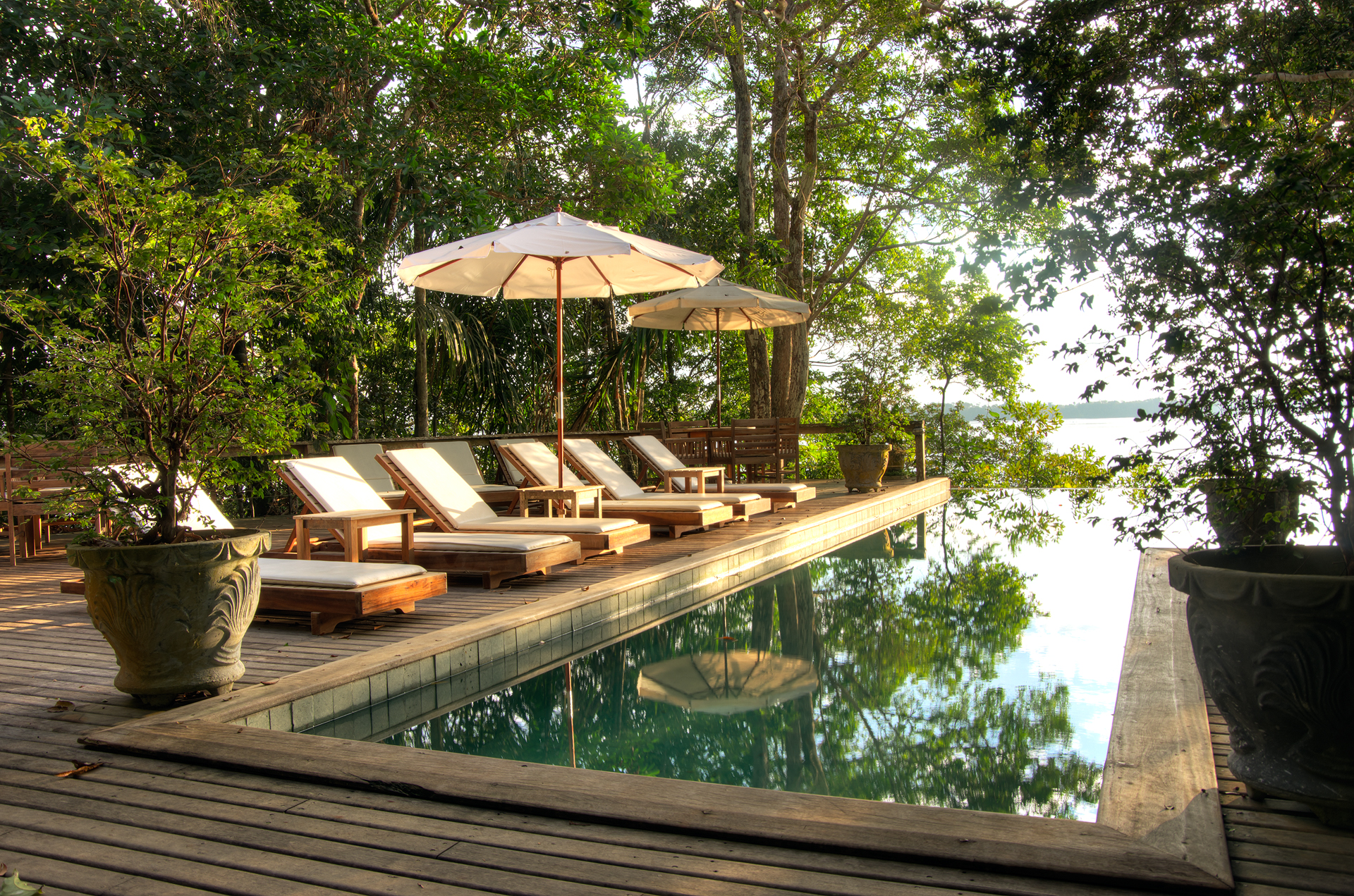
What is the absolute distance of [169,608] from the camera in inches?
120

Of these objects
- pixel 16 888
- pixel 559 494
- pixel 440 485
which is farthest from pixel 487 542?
pixel 16 888

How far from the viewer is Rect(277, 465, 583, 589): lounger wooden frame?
528 centimetres

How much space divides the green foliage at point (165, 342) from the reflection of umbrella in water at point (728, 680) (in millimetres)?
1959

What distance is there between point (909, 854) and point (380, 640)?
2837 millimetres

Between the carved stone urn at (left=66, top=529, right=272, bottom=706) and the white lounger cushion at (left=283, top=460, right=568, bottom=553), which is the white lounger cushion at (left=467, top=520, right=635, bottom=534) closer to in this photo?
the white lounger cushion at (left=283, top=460, right=568, bottom=553)

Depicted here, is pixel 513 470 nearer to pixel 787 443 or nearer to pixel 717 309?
pixel 717 309

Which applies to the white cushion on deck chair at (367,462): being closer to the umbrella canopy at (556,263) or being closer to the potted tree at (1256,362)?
the umbrella canopy at (556,263)

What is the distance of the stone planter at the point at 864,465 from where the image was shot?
11.5 m

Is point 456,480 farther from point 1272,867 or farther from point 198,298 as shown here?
point 1272,867

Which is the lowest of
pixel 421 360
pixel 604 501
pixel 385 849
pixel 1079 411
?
pixel 385 849

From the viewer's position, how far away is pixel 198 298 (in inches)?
137

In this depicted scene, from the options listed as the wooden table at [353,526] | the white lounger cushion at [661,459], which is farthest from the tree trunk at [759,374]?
the wooden table at [353,526]

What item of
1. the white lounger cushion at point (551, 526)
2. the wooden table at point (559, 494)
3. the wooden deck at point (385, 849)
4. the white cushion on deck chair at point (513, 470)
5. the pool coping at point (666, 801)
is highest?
the white cushion on deck chair at point (513, 470)

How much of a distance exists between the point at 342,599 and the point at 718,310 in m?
7.52
